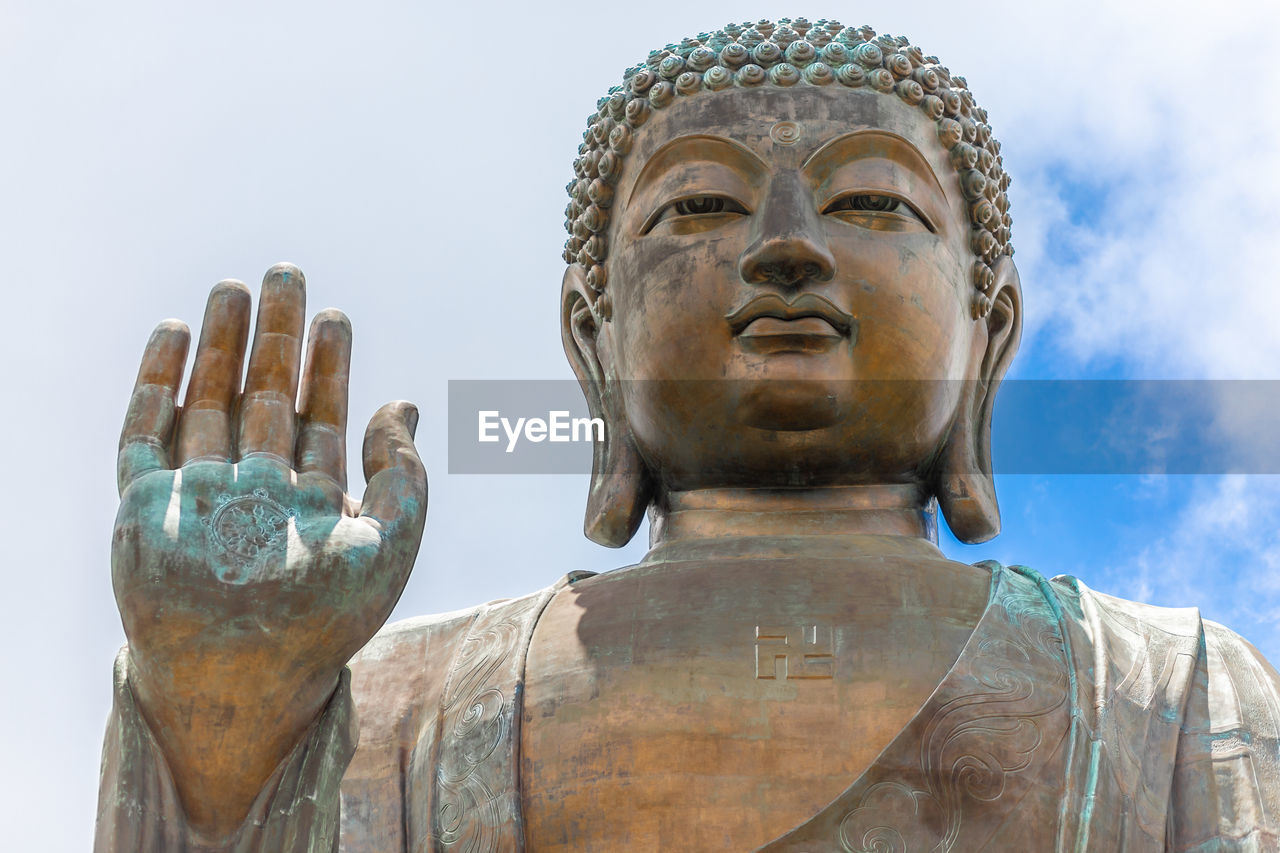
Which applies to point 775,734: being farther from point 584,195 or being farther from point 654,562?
point 584,195

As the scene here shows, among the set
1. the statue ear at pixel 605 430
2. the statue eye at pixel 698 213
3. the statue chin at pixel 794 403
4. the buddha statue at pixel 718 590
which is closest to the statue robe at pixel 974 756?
the buddha statue at pixel 718 590

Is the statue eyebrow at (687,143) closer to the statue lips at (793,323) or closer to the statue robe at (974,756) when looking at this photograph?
the statue lips at (793,323)

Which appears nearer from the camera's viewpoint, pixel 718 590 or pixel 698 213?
pixel 718 590

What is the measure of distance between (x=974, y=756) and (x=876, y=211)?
258cm

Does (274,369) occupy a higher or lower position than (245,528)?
higher

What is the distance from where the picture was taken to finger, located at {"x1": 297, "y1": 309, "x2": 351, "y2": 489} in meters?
9.63

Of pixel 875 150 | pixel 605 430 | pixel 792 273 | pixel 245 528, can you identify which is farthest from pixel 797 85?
pixel 245 528

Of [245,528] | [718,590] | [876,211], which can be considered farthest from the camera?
[876,211]

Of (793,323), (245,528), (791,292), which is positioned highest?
(791,292)

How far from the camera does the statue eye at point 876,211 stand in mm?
10812

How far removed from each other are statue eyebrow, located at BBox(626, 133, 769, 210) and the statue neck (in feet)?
4.62

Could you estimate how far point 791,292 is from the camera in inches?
416

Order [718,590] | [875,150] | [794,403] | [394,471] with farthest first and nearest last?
1. [875,150]
2. [794,403]
3. [718,590]
4. [394,471]

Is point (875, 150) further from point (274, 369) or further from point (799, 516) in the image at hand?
point (274, 369)
